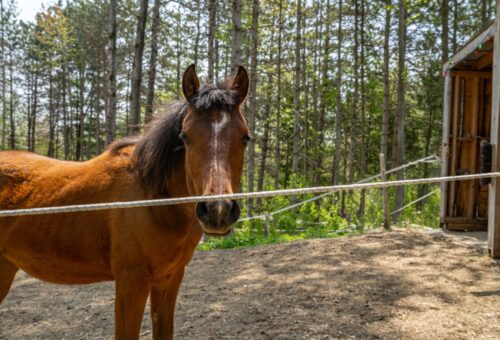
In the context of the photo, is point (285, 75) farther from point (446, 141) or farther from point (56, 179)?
point (56, 179)

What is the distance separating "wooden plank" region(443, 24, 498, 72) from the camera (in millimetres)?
6007

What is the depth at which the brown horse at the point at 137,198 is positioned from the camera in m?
2.08

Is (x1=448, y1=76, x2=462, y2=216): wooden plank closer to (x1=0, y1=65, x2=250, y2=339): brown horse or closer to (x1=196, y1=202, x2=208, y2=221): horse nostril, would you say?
(x1=0, y1=65, x2=250, y2=339): brown horse

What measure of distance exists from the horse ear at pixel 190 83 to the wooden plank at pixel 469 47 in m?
5.92

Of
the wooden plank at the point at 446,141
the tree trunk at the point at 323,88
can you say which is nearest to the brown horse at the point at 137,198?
the wooden plank at the point at 446,141

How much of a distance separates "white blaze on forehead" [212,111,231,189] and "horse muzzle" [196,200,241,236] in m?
0.21

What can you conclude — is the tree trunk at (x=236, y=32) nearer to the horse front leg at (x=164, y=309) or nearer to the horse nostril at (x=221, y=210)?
the horse front leg at (x=164, y=309)

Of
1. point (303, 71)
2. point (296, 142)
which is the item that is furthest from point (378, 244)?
point (303, 71)

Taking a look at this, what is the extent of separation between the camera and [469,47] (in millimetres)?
6668

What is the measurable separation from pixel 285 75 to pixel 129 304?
16.3m

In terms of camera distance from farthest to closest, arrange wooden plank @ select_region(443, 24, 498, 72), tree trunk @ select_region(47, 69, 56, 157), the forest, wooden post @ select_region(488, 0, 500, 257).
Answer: tree trunk @ select_region(47, 69, 56, 157)
the forest
wooden plank @ select_region(443, 24, 498, 72)
wooden post @ select_region(488, 0, 500, 257)

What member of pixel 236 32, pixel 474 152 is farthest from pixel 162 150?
pixel 474 152

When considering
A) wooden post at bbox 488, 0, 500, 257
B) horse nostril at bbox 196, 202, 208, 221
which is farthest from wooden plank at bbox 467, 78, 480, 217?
horse nostril at bbox 196, 202, 208, 221

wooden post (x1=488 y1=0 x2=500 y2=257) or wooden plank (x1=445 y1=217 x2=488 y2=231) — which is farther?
wooden plank (x1=445 y1=217 x2=488 y2=231)
